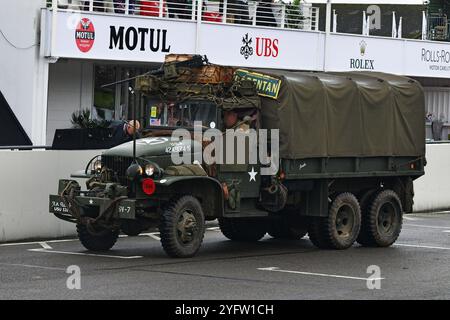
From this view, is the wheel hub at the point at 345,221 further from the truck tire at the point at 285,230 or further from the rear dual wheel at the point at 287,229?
the truck tire at the point at 285,230

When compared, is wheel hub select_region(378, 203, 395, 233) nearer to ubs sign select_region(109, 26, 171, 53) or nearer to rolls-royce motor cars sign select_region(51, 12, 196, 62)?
rolls-royce motor cars sign select_region(51, 12, 196, 62)

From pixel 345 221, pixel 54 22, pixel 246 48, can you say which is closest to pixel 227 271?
pixel 345 221

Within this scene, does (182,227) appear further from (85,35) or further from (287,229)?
(85,35)

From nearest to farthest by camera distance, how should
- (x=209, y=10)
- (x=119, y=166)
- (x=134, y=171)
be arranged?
(x=134, y=171)
(x=119, y=166)
(x=209, y=10)

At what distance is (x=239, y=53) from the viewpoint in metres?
32.1

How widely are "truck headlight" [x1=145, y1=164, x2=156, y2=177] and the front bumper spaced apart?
455 millimetres

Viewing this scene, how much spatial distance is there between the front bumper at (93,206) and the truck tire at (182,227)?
0.50 metres

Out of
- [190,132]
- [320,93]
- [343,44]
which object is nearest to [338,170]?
[320,93]

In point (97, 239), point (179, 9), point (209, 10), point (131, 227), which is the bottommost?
point (97, 239)

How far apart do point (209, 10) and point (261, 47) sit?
186cm

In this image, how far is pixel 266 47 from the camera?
32.8 metres

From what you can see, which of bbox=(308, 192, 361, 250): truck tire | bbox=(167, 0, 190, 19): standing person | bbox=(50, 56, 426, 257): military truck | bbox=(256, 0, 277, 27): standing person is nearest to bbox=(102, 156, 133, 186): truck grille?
bbox=(50, 56, 426, 257): military truck

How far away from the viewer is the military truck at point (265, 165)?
626 inches

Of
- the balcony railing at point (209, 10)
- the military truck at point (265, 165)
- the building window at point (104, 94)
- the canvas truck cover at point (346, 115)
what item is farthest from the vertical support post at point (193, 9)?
the military truck at point (265, 165)
